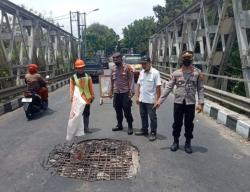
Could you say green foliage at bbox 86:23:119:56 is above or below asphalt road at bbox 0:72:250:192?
above

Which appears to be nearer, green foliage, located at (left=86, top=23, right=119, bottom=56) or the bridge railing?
the bridge railing

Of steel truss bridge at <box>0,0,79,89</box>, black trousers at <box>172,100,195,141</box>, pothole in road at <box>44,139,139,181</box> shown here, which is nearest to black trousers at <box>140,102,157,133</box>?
pothole in road at <box>44,139,139,181</box>

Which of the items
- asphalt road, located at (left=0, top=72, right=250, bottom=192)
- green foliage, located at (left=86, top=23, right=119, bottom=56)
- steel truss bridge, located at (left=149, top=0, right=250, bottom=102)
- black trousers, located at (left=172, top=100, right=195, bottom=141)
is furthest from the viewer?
green foliage, located at (left=86, top=23, right=119, bottom=56)

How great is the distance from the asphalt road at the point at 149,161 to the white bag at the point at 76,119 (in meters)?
0.32

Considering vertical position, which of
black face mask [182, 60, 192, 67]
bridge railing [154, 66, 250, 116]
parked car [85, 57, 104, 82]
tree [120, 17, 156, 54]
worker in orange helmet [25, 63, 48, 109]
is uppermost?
tree [120, 17, 156, 54]

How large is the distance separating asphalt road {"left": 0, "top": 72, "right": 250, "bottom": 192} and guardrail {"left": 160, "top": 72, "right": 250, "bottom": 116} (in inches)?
26.6

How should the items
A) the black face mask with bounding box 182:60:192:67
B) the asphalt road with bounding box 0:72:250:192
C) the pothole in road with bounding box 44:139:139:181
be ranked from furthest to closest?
1. the black face mask with bounding box 182:60:192:67
2. the pothole in road with bounding box 44:139:139:181
3. the asphalt road with bounding box 0:72:250:192

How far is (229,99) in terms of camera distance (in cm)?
828

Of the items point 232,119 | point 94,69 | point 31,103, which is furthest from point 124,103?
point 94,69

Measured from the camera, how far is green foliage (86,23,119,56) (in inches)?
3474

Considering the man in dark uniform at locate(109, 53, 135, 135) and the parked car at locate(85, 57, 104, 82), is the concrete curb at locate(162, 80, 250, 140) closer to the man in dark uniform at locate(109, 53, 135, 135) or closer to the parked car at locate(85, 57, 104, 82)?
the man in dark uniform at locate(109, 53, 135, 135)

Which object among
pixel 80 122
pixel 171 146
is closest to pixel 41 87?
pixel 80 122

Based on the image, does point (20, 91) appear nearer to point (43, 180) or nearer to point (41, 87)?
point (41, 87)

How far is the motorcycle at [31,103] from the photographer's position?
27.9ft
